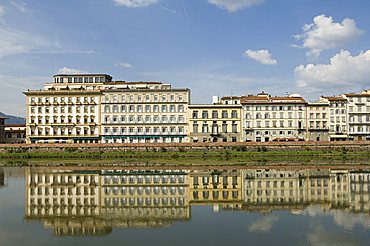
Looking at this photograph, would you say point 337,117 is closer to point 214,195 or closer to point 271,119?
point 271,119

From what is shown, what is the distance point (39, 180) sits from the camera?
143 ft

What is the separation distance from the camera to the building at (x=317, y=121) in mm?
89688

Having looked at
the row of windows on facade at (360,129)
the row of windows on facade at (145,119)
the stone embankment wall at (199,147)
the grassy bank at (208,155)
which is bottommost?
the grassy bank at (208,155)

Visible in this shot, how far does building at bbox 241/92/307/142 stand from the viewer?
88.9 m

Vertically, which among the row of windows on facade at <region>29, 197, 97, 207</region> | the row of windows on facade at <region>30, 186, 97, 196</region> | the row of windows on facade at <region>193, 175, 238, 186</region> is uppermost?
the row of windows on facade at <region>193, 175, 238, 186</region>

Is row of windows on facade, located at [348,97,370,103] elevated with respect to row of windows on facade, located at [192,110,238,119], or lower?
elevated

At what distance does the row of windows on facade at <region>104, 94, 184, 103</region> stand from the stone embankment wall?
17046 mm

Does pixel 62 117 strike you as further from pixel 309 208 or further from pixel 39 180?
pixel 309 208

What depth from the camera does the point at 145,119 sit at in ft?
295

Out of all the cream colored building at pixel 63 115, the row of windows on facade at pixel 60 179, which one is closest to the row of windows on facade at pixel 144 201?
the row of windows on facade at pixel 60 179

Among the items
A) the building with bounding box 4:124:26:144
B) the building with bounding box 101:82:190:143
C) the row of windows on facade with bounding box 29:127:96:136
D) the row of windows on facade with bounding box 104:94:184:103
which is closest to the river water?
the building with bounding box 101:82:190:143

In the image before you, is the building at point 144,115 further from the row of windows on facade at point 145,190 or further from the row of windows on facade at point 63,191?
the row of windows on facade at point 63,191

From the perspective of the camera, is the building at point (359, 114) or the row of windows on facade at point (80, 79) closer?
the building at point (359, 114)

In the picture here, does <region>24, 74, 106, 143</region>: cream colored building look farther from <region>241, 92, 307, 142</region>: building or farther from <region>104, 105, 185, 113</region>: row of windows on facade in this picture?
<region>241, 92, 307, 142</region>: building
